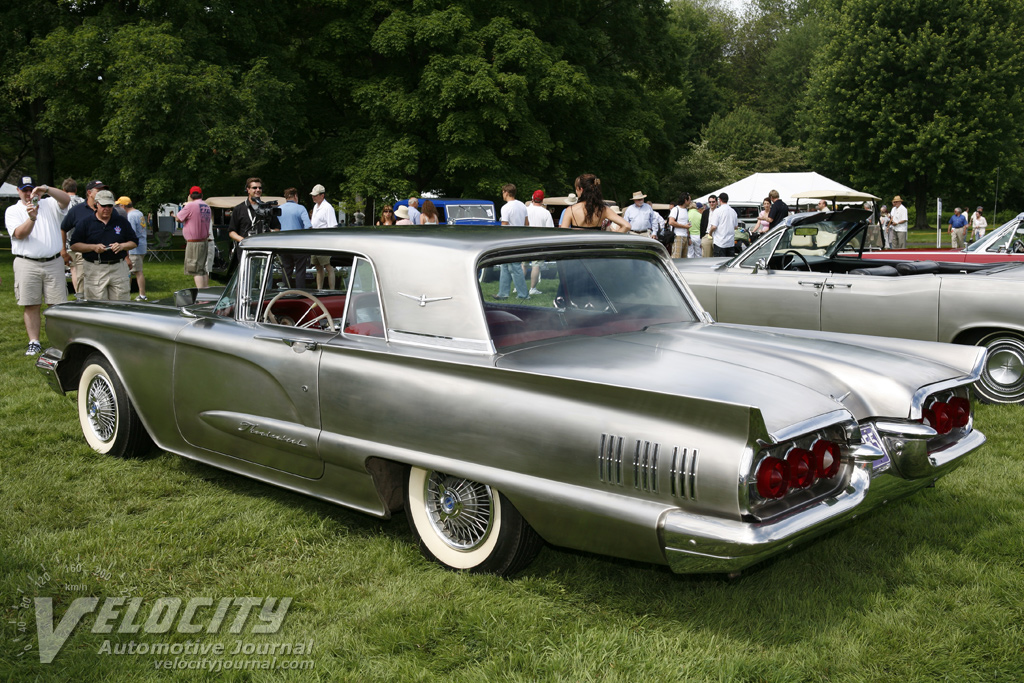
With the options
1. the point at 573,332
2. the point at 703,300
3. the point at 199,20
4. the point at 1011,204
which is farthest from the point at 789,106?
the point at 573,332

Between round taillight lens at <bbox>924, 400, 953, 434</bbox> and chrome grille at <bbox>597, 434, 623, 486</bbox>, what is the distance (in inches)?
63.4

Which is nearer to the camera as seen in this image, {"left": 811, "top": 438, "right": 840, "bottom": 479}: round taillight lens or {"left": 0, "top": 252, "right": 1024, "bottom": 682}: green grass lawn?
{"left": 0, "top": 252, "right": 1024, "bottom": 682}: green grass lawn

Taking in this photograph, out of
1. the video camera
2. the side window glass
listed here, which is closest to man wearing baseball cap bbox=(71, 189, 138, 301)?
the video camera

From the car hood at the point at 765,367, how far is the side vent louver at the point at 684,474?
0.65 feet

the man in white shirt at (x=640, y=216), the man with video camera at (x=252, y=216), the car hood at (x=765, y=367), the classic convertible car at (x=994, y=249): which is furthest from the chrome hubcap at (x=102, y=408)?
the man in white shirt at (x=640, y=216)

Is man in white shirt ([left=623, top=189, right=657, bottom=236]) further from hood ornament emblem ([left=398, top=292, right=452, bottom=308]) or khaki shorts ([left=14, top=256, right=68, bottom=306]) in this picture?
hood ornament emblem ([left=398, top=292, right=452, bottom=308])

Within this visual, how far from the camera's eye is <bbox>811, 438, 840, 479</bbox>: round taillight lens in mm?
3113

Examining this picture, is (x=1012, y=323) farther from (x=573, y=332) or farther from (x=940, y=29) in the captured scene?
(x=940, y=29)

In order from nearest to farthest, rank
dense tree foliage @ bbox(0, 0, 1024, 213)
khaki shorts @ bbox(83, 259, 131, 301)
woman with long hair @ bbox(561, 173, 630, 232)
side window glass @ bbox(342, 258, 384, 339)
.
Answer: side window glass @ bbox(342, 258, 384, 339) < khaki shorts @ bbox(83, 259, 131, 301) < woman with long hair @ bbox(561, 173, 630, 232) < dense tree foliage @ bbox(0, 0, 1024, 213)

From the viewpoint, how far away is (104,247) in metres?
8.59

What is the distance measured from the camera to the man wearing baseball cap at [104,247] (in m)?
8.62

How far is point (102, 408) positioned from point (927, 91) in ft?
135

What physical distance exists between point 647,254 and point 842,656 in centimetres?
219

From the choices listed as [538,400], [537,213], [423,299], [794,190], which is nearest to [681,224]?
[537,213]
